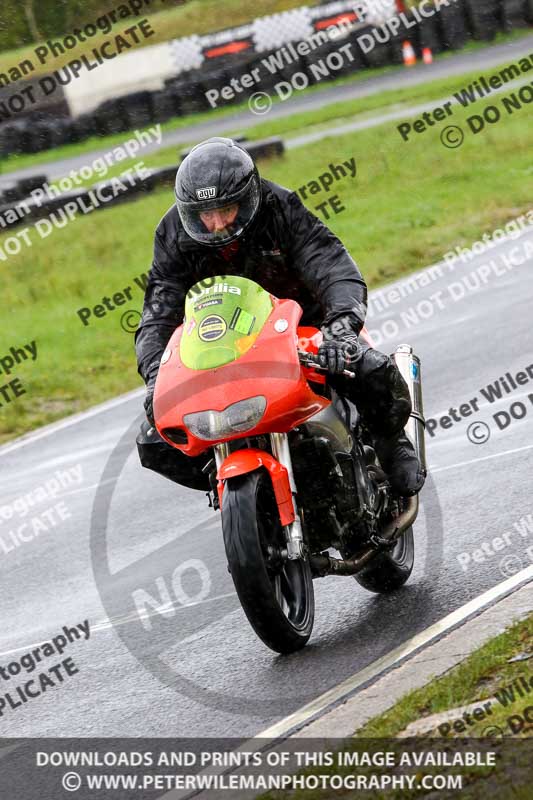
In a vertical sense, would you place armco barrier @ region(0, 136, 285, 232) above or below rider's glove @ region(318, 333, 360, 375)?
below

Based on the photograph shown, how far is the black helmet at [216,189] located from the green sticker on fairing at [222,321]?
251 mm

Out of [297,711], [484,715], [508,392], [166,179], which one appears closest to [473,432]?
[508,392]

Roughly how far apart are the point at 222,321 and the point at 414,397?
155 cm

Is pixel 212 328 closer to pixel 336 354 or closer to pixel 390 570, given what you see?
pixel 336 354

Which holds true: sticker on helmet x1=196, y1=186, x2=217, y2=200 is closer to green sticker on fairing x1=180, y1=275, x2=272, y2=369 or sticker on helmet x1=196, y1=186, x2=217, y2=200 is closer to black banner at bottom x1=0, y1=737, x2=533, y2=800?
green sticker on fairing x1=180, y1=275, x2=272, y2=369

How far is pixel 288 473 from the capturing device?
5.41 m

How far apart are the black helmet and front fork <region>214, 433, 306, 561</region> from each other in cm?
96

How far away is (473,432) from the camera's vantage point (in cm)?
941

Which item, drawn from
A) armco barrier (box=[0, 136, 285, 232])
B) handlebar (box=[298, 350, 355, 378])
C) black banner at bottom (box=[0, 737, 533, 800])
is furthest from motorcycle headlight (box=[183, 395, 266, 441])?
armco barrier (box=[0, 136, 285, 232])

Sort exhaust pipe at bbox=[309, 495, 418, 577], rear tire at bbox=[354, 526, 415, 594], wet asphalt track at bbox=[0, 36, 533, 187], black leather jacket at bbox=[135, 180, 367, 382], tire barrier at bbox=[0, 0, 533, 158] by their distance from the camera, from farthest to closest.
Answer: tire barrier at bbox=[0, 0, 533, 158], wet asphalt track at bbox=[0, 36, 533, 187], rear tire at bbox=[354, 526, 415, 594], black leather jacket at bbox=[135, 180, 367, 382], exhaust pipe at bbox=[309, 495, 418, 577]

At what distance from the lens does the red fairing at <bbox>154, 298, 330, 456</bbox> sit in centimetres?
534

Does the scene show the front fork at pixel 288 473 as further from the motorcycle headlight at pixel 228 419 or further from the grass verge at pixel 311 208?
the grass verge at pixel 311 208

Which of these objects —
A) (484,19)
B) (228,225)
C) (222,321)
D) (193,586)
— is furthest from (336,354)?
(484,19)

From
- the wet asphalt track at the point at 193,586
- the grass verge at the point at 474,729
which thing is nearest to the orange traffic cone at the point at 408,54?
the wet asphalt track at the point at 193,586
